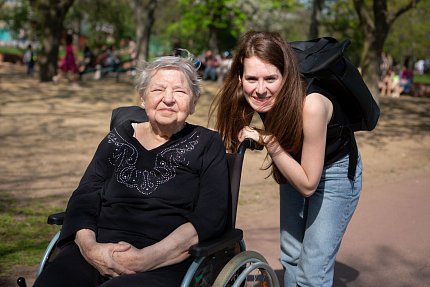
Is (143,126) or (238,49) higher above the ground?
(238,49)

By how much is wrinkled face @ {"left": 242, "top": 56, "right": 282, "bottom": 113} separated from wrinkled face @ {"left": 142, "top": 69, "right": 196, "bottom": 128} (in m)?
0.31

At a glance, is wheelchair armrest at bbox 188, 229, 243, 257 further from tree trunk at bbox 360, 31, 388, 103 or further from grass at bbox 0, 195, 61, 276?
tree trunk at bbox 360, 31, 388, 103

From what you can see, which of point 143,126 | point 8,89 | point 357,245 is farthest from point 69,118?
point 143,126

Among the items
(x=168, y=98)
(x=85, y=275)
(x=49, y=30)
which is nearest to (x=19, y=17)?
(x=49, y=30)

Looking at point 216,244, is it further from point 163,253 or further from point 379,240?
point 379,240

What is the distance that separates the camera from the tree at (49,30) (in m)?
19.2

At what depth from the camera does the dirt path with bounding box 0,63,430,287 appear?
5.20 metres

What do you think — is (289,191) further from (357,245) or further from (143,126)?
(357,245)

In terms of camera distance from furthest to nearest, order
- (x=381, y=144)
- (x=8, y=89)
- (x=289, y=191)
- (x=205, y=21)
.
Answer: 1. (x=205, y=21)
2. (x=8, y=89)
3. (x=381, y=144)
4. (x=289, y=191)

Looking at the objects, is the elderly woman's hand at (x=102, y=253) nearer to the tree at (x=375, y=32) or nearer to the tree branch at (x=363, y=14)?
the tree at (x=375, y=32)

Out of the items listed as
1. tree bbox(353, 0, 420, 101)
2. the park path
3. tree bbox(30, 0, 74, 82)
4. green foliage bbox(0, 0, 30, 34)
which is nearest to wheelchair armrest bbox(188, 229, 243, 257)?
the park path

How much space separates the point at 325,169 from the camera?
→ 3223mm

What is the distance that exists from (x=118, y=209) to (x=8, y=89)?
47.8 feet

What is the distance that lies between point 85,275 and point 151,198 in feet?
1.50
